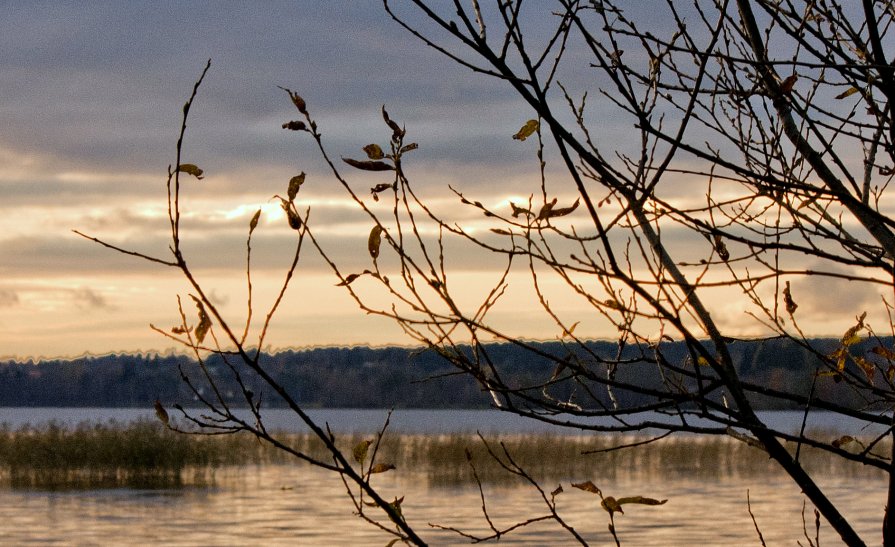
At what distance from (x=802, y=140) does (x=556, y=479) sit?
28684 millimetres

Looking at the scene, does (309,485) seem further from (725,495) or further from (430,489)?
(725,495)

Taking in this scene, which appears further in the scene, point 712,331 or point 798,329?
point 798,329

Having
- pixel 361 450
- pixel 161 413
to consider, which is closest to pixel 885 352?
pixel 361 450

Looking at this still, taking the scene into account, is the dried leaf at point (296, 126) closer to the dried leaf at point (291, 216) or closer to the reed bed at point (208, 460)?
the dried leaf at point (291, 216)

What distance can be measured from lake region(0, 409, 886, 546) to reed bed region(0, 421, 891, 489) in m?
0.59

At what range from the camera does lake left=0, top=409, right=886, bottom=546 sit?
21.7 metres

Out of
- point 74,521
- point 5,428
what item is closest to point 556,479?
point 74,521

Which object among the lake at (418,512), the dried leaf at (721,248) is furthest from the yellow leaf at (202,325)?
the lake at (418,512)

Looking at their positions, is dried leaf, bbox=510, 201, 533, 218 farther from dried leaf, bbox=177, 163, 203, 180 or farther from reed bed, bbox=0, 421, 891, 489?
reed bed, bbox=0, 421, 891, 489

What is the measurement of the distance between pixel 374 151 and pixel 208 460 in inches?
1170

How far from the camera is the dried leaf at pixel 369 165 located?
87.1 inches

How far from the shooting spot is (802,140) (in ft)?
8.34

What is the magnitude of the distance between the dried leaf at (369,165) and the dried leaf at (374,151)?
17 mm

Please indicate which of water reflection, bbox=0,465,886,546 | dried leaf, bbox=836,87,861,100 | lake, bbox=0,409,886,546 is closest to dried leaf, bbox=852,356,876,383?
dried leaf, bbox=836,87,861,100
